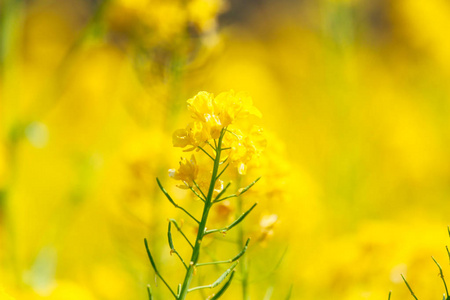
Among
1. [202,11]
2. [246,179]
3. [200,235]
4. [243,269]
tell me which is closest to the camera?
[200,235]

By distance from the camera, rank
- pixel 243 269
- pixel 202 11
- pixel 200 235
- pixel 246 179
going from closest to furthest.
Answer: pixel 200 235, pixel 243 269, pixel 246 179, pixel 202 11

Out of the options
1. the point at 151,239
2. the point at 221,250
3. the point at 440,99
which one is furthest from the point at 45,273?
the point at 440,99

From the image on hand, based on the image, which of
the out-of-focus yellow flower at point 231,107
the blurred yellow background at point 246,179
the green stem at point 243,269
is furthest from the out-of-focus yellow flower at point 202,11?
the out-of-focus yellow flower at point 231,107

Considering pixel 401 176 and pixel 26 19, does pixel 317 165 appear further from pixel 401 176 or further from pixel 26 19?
pixel 26 19

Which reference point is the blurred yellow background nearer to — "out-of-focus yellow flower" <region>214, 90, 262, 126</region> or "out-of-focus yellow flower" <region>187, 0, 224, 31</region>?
"out-of-focus yellow flower" <region>187, 0, 224, 31</region>

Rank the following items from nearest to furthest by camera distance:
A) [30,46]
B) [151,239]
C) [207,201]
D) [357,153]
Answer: [207,201] < [151,239] < [357,153] < [30,46]

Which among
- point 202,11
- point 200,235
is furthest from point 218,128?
point 202,11

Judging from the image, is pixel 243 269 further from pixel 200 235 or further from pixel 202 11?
pixel 202 11
